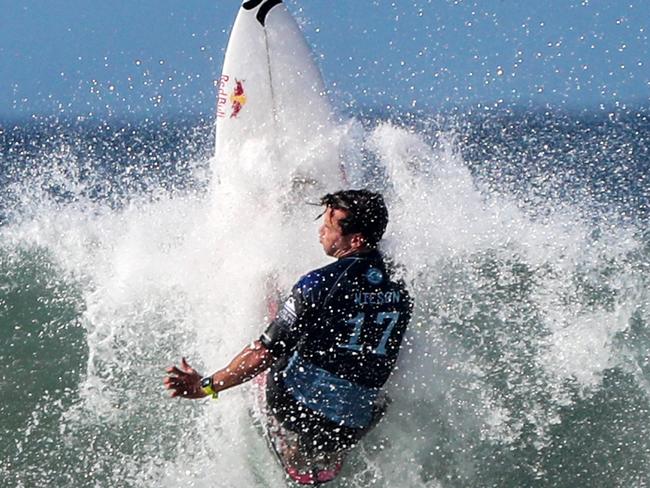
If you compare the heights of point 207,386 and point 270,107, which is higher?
point 270,107

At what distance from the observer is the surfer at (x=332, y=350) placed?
161 inches

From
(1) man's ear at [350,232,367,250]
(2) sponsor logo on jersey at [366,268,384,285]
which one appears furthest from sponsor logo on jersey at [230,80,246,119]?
(2) sponsor logo on jersey at [366,268,384,285]

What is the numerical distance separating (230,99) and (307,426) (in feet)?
13.2

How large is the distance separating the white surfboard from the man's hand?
2931 mm

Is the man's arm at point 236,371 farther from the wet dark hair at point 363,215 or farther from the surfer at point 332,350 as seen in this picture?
the wet dark hair at point 363,215

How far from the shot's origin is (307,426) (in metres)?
4.44

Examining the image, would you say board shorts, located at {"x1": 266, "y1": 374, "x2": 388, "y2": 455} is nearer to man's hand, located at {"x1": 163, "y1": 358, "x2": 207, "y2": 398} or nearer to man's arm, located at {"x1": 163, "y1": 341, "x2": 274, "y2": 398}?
man's arm, located at {"x1": 163, "y1": 341, "x2": 274, "y2": 398}

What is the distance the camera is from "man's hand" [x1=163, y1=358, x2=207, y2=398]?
13.2ft

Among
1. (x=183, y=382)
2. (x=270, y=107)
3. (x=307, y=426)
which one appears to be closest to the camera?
(x=183, y=382)

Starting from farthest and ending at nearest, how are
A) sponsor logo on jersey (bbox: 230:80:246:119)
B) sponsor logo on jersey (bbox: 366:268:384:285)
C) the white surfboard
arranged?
sponsor logo on jersey (bbox: 230:80:246:119)
the white surfboard
sponsor logo on jersey (bbox: 366:268:384:285)

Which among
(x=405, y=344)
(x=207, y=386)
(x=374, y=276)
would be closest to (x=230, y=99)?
(x=405, y=344)

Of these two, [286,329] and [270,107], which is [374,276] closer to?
[286,329]

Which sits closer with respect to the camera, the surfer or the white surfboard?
the surfer

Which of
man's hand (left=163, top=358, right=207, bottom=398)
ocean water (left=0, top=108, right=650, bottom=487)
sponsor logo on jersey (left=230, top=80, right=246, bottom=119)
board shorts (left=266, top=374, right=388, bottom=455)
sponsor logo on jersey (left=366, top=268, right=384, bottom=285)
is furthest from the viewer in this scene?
sponsor logo on jersey (left=230, top=80, right=246, bottom=119)
